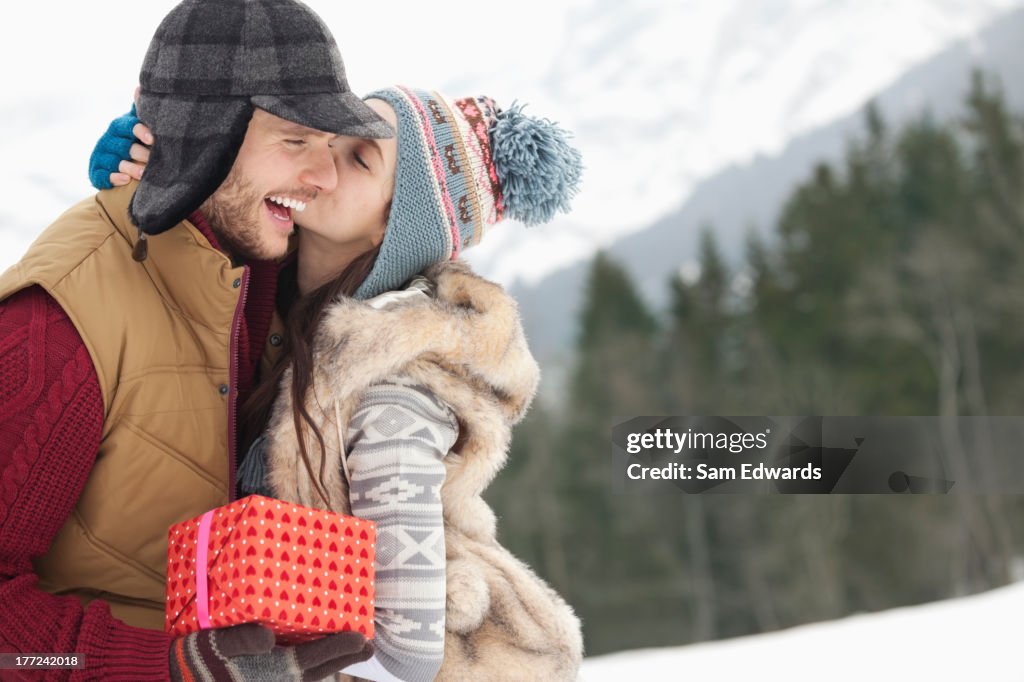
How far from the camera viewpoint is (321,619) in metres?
1.69

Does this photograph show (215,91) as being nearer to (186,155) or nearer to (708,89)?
(186,155)

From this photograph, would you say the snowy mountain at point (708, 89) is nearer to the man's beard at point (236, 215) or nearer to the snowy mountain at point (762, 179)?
the snowy mountain at point (762, 179)

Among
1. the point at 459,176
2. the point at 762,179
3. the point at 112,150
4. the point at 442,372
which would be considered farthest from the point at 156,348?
the point at 762,179

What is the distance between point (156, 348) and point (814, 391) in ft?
78.3

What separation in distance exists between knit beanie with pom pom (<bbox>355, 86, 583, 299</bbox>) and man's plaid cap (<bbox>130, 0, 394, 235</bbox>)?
271 millimetres

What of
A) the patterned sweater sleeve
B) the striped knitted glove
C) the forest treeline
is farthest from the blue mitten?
the forest treeline

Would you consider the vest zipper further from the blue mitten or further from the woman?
the blue mitten

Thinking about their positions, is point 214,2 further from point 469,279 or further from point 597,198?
point 597,198

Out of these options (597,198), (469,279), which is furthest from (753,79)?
(469,279)

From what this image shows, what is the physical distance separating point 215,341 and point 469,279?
52 cm

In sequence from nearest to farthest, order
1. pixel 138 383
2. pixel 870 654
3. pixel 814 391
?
1. pixel 138 383
2. pixel 870 654
3. pixel 814 391

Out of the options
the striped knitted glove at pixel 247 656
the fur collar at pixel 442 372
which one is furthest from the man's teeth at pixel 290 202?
the striped knitted glove at pixel 247 656

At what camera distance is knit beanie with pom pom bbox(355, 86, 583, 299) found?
7.13ft

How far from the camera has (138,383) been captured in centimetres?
181
